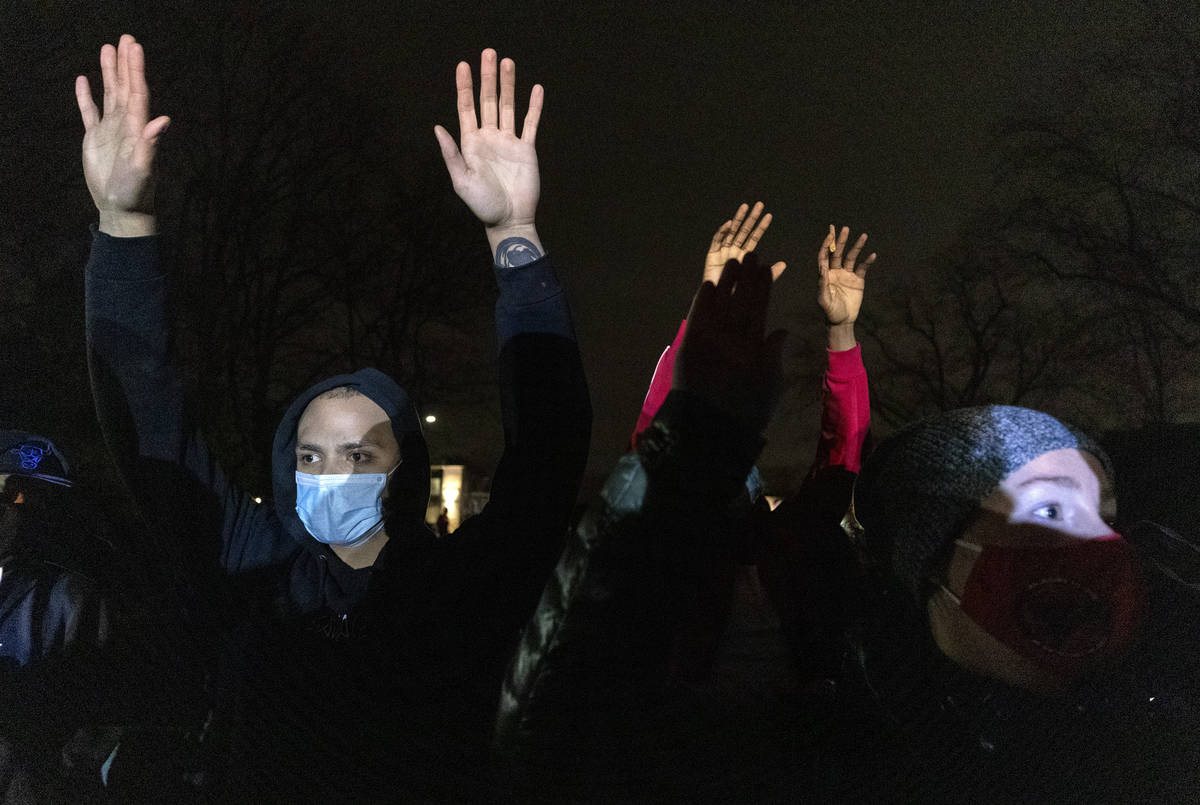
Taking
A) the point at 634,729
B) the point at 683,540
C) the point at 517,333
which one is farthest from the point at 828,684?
the point at 517,333

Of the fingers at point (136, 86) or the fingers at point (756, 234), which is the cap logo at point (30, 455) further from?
the fingers at point (756, 234)

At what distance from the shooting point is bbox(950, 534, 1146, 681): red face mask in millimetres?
988

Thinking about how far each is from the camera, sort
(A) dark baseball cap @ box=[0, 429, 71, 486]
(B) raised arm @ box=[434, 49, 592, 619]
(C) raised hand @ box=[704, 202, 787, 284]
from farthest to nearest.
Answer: (A) dark baseball cap @ box=[0, 429, 71, 486] → (C) raised hand @ box=[704, 202, 787, 284] → (B) raised arm @ box=[434, 49, 592, 619]

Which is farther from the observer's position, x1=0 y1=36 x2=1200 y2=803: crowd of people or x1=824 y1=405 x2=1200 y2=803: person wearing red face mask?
x1=824 y1=405 x2=1200 y2=803: person wearing red face mask

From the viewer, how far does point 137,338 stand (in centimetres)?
129

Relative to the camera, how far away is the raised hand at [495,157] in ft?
4.19

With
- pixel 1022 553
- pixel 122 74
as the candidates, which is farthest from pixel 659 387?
pixel 122 74

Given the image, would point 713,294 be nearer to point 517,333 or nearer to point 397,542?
point 517,333

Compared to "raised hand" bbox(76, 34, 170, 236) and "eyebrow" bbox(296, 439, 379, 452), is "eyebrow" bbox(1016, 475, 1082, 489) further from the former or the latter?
"raised hand" bbox(76, 34, 170, 236)

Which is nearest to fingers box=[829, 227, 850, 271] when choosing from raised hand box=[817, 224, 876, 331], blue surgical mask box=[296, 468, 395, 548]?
raised hand box=[817, 224, 876, 331]

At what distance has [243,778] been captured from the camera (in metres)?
1.39

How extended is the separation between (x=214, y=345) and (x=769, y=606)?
2646mm

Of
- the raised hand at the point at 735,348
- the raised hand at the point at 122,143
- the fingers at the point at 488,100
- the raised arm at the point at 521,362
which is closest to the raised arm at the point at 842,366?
the raised arm at the point at 521,362

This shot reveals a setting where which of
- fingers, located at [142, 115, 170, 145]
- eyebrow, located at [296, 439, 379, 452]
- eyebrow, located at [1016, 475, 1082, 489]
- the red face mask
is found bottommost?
the red face mask
